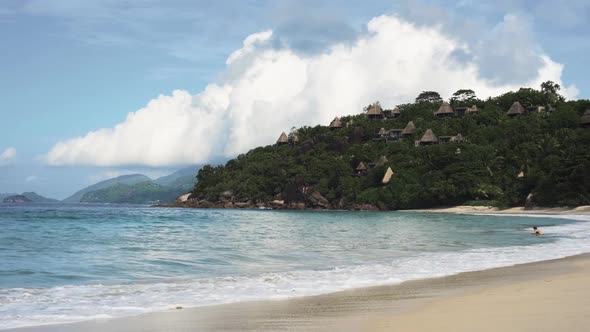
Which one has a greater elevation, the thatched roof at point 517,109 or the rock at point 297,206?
the thatched roof at point 517,109

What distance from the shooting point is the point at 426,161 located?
296 feet

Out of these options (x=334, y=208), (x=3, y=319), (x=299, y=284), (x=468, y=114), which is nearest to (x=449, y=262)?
(x=299, y=284)

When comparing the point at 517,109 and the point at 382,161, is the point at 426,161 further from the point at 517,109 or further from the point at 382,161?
the point at 517,109

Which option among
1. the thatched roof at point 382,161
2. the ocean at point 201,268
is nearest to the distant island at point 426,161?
the thatched roof at point 382,161

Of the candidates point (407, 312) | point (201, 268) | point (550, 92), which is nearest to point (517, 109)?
point (550, 92)

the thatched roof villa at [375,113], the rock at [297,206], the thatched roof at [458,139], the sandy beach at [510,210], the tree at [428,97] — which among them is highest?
the tree at [428,97]

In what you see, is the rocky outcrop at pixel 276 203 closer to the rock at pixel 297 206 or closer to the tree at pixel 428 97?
the rock at pixel 297 206

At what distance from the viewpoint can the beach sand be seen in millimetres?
6969

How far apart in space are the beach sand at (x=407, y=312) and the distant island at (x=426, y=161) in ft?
179

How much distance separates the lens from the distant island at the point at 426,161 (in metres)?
68.6

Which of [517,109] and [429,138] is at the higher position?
[517,109]

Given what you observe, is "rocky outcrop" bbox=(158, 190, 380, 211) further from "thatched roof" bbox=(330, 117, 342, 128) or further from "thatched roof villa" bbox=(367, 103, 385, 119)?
"thatched roof villa" bbox=(367, 103, 385, 119)

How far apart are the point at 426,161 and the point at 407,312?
84479 mm

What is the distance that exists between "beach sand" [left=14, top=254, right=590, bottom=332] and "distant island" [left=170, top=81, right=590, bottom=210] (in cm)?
5463
